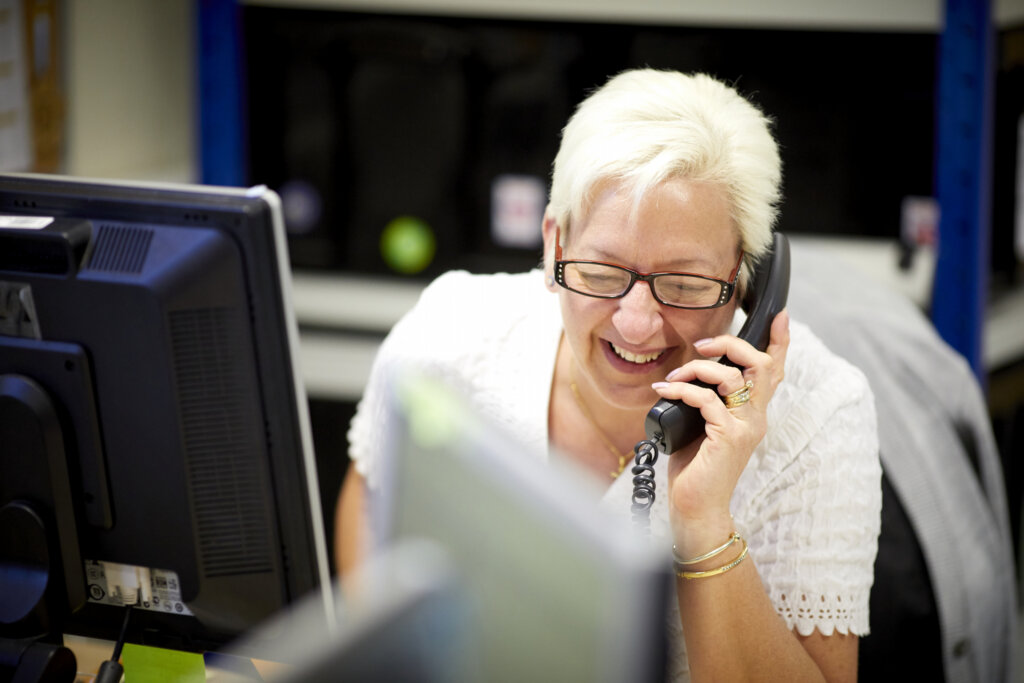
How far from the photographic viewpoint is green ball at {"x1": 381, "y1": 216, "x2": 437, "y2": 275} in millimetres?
2318

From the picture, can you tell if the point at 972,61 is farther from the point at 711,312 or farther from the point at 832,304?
the point at 711,312

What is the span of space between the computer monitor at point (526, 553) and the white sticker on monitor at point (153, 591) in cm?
41

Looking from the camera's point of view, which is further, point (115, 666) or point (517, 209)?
point (517, 209)

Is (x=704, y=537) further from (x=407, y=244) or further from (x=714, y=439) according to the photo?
(x=407, y=244)

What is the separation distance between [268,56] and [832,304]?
142 centimetres

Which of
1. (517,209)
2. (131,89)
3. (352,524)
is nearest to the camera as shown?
(352,524)

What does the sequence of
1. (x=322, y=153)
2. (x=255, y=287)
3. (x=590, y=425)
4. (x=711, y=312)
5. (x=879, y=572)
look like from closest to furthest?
(x=255, y=287), (x=711, y=312), (x=590, y=425), (x=879, y=572), (x=322, y=153)

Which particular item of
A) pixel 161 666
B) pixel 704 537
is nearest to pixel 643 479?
pixel 704 537

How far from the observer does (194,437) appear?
933 mm

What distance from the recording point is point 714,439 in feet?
3.54

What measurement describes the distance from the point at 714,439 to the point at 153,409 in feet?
1.83

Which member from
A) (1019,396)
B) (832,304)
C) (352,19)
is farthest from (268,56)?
(1019,396)

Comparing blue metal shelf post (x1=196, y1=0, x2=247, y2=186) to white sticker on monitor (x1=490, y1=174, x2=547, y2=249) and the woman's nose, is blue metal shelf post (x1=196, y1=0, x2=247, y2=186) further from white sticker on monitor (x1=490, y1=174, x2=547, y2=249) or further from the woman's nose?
the woman's nose

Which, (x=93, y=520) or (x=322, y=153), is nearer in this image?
(x=93, y=520)
